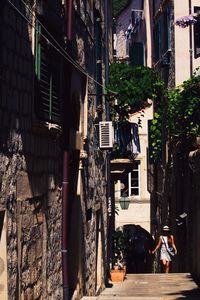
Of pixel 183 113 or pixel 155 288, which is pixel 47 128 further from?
pixel 183 113

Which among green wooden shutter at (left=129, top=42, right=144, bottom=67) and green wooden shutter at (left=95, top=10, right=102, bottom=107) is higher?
green wooden shutter at (left=129, top=42, right=144, bottom=67)

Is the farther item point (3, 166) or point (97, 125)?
point (97, 125)

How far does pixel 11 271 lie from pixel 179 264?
16.0 metres

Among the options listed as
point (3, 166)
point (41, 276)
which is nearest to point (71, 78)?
point (41, 276)

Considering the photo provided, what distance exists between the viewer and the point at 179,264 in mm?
21078

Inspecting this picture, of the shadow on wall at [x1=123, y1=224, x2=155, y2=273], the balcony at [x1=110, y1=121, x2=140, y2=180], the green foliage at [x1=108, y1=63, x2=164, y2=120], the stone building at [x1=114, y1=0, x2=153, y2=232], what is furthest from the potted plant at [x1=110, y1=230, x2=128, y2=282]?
the shadow on wall at [x1=123, y1=224, x2=155, y2=273]

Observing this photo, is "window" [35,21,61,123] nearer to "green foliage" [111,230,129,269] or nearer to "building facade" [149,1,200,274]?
"green foliage" [111,230,129,269]

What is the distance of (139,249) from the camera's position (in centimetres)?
3002

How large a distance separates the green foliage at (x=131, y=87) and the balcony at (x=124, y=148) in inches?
14.6

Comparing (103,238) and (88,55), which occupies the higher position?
(88,55)

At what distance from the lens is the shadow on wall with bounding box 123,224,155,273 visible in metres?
29.3

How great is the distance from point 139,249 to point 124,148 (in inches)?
555

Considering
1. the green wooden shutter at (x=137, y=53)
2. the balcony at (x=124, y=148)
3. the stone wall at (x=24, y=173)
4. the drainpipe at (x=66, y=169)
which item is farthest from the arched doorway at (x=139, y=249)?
the stone wall at (x=24, y=173)

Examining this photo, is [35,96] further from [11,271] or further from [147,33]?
[147,33]
